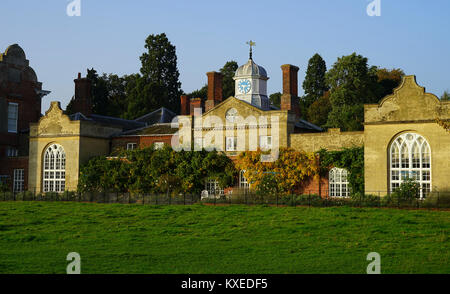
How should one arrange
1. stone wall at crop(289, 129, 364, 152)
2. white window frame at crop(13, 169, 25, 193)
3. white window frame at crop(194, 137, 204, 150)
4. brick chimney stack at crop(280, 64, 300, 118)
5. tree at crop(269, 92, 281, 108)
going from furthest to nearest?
1. tree at crop(269, 92, 281, 108)
2. white window frame at crop(13, 169, 25, 193)
3. white window frame at crop(194, 137, 204, 150)
4. brick chimney stack at crop(280, 64, 300, 118)
5. stone wall at crop(289, 129, 364, 152)

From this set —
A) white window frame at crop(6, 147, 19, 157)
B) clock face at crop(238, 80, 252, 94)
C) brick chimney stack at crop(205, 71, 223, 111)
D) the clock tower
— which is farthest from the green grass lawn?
white window frame at crop(6, 147, 19, 157)

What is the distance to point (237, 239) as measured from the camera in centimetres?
Result: 2059

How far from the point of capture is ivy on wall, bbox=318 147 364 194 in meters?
35.8

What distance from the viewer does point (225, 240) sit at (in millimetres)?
20516

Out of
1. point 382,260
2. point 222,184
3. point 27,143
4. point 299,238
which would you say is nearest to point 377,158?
point 222,184

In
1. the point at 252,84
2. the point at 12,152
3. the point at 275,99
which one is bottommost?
the point at 12,152

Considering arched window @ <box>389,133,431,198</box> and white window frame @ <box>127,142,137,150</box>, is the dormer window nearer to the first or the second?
white window frame @ <box>127,142,137,150</box>

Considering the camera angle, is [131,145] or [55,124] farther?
[131,145]

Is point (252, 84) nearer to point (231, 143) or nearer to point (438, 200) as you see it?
point (231, 143)

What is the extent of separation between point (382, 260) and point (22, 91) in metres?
43.4

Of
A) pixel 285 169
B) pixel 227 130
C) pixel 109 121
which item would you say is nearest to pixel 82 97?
pixel 109 121

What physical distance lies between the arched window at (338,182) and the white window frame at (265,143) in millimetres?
5021

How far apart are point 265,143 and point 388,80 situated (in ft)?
91.0

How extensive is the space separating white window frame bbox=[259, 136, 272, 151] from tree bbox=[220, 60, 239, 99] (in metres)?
32.6
